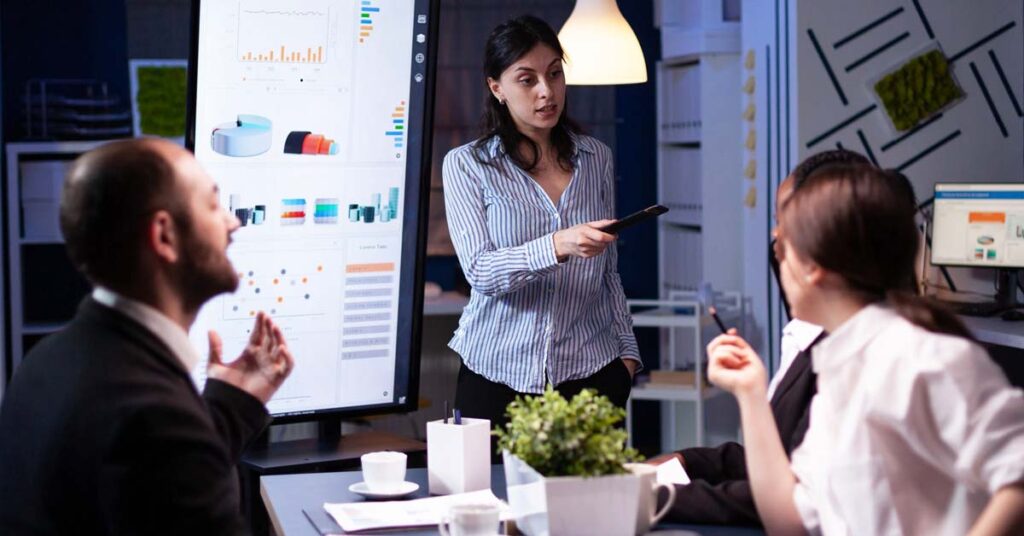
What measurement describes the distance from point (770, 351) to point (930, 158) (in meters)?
1.00

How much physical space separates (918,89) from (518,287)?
2767 mm

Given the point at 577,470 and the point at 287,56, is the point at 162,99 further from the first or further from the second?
Answer: the point at 577,470

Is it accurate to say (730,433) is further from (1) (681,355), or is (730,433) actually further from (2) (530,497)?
(2) (530,497)

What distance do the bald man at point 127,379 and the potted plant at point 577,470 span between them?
1.39 ft

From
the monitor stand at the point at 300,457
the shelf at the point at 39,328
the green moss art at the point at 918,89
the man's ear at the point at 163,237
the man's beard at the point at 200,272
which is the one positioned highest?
the green moss art at the point at 918,89

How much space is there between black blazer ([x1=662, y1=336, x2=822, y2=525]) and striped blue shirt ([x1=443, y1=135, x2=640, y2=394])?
0.59 metres

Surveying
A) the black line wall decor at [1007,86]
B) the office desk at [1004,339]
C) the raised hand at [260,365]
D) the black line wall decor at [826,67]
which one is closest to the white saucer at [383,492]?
the raised hand at [260,365]

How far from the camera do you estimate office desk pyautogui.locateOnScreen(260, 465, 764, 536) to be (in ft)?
6.22

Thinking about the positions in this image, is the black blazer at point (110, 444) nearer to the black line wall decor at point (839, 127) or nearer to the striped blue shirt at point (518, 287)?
the striped blue shirt at point (518, 287)

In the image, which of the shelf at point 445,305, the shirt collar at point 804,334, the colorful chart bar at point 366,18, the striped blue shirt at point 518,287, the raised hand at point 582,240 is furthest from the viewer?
the shelf at point 445,305

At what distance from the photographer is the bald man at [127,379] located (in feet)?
4.63

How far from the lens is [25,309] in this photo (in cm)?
602

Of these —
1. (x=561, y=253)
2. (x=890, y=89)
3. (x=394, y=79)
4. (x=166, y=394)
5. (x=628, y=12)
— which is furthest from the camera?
(x=628, y=12)

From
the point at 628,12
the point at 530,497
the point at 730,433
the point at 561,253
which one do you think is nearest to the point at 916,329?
the point at 530,497
